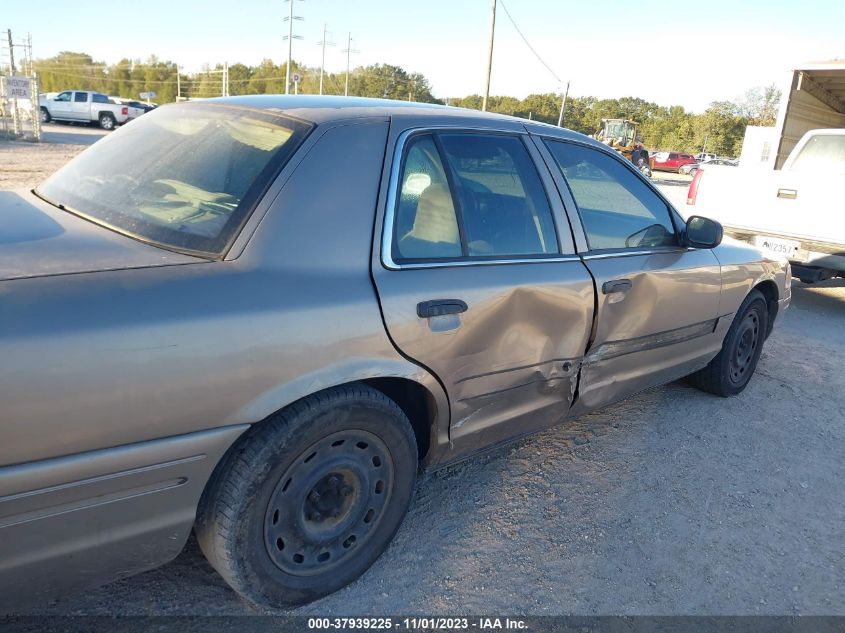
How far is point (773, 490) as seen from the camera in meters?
3.37

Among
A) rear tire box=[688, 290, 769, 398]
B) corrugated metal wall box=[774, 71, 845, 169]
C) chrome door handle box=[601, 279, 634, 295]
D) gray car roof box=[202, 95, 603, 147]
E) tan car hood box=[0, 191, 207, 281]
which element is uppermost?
corrugated metal wall box=[774, 71, 845, 169]

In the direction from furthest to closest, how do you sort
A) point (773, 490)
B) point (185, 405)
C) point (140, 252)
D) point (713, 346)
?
point (713, 346)
point (773, 490)
point (140, 252)
point (185, 405)

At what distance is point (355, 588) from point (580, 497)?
1219 millimetres

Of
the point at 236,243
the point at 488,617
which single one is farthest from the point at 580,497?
the point at 236,243

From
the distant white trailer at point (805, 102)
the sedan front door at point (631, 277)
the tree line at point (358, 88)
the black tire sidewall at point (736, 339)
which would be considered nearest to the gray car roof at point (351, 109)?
the sedan front door at point (631, 277)

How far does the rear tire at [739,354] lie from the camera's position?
4.31 metres

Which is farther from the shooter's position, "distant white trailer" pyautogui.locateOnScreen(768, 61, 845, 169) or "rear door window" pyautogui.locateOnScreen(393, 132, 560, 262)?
"distant white trailer" pyautogui.locateOnScreen(768, 61, 845, 169)

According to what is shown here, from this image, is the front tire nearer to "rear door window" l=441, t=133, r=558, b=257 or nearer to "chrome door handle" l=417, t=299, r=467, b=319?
"chrome door handle" l=417, t=299, r=467, b=319

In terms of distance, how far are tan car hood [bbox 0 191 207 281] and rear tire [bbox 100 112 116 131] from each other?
34887mm

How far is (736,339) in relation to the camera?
4.34 meters

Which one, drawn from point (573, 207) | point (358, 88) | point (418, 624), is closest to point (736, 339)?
point (573, 207)

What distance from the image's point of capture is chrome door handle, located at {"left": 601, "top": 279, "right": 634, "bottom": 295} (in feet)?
9.86

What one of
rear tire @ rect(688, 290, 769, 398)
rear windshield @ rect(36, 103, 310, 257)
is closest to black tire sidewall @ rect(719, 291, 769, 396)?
rear tire @ rect(688, 290, 769, 398)

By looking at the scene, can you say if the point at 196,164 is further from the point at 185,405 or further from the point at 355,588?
the point at 355,588
